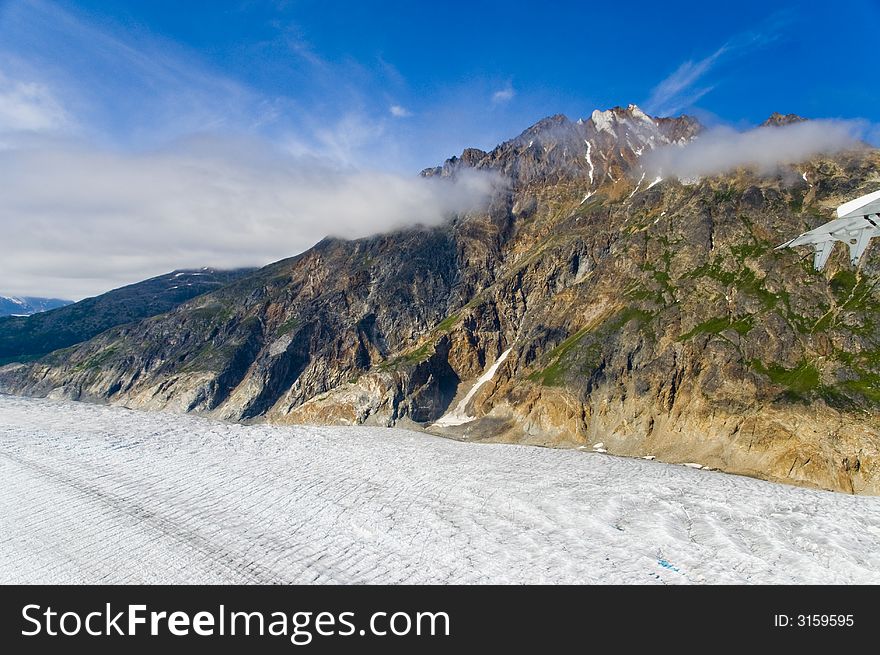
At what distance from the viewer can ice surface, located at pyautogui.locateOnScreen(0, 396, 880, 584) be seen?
28250 mm

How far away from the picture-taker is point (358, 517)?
34.8 m

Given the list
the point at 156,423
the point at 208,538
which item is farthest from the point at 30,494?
the point at 156,423

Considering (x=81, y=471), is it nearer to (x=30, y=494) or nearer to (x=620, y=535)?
(x=30, y=494)

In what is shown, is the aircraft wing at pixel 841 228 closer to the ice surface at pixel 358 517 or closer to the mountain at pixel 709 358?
the ice surface at pixel 358 517

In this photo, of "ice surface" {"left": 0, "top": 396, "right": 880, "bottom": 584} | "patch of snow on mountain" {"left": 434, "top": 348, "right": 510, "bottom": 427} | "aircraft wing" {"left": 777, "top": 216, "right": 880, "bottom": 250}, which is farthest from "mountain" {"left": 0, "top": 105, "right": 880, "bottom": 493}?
"aircraft wing" {"left": 777, "top": 216, "right": 880, "bottom": 250}

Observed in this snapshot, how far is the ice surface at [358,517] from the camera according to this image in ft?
92.7

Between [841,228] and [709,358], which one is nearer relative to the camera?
[841,228]

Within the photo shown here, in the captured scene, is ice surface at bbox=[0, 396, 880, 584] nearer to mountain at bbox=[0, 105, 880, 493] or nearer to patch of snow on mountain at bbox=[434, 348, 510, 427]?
mountain at bbox=[0, 105, 880, 493]

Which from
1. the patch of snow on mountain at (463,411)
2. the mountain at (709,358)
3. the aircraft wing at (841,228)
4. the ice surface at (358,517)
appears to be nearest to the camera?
the ice surface at (358,517)

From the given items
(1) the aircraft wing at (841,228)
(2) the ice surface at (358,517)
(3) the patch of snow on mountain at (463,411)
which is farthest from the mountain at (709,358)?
(1) the aircraft wing at (841,228)

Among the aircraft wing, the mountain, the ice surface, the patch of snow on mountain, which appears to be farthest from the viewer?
the patch of snow on mountain

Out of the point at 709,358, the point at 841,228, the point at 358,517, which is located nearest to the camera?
the point at 841,228

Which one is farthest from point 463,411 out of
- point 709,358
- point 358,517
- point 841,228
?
point 841,228

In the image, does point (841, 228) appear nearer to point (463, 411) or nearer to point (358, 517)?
point (358, 517)
